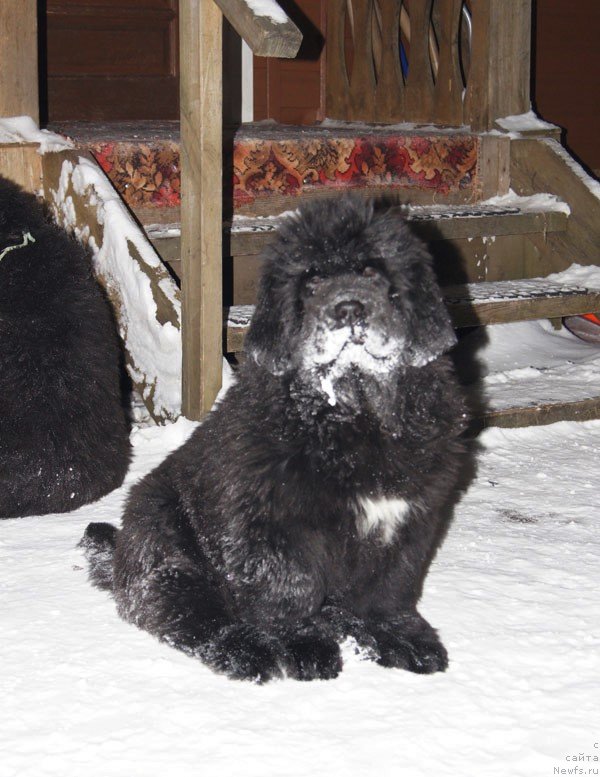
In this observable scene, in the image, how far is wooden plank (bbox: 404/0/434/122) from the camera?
6.36 metres

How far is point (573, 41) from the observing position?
8758mm

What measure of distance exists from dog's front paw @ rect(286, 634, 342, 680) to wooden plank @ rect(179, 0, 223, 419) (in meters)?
1.58

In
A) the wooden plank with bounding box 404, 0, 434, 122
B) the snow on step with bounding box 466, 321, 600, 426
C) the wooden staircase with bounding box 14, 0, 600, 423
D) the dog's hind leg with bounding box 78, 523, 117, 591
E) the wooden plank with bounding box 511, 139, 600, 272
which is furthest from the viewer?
the wooden plank with bounding box 404, 0, 434, 122

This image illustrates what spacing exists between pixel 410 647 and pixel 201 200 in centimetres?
196

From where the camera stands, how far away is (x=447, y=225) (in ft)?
17.5

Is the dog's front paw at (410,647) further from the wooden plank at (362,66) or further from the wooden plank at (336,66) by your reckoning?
the wooden plank at (336,66)

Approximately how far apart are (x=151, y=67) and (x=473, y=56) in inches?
95.3

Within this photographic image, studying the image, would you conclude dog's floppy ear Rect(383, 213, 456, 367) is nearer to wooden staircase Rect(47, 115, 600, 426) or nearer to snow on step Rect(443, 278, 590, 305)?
wooden staircase Rect(47, 115, 600, 426)

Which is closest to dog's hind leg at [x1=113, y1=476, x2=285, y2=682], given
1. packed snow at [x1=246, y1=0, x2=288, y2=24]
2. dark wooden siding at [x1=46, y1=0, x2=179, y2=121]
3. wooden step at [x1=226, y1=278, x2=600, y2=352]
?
packed snow at [x1=246, y1=0, x2=288, y2=24]

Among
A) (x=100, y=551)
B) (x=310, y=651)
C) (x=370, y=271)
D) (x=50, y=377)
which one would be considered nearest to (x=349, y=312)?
(x=370, y=271)

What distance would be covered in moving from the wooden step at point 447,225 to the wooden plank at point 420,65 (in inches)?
36.5

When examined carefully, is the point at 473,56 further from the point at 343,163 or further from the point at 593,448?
the point at 593,448

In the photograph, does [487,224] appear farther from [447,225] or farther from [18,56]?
[18,56]

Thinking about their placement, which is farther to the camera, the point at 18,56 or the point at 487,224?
the point at 487,224
